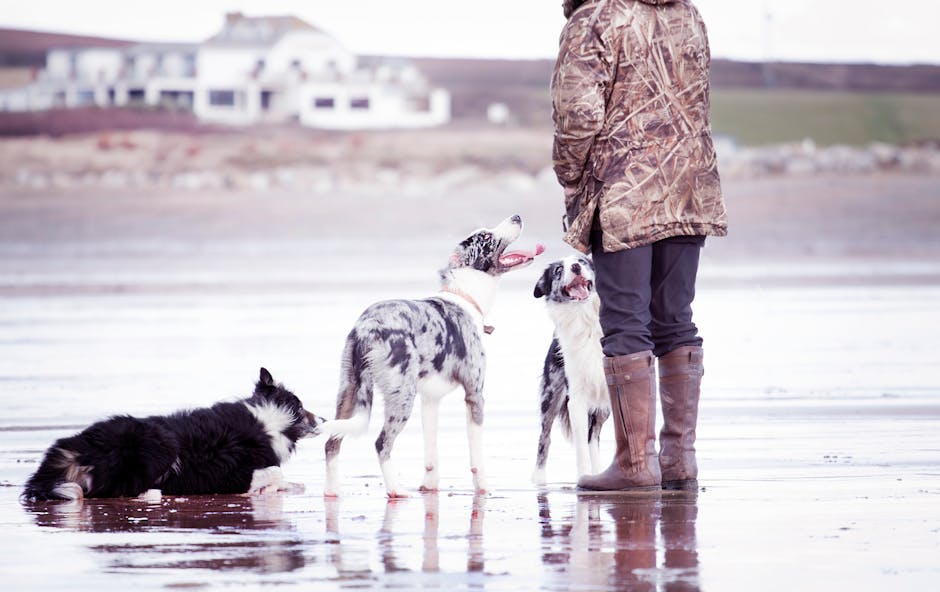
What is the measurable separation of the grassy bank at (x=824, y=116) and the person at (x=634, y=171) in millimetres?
43194

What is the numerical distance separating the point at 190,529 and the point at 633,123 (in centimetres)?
235

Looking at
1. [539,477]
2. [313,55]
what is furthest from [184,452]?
[313,55]

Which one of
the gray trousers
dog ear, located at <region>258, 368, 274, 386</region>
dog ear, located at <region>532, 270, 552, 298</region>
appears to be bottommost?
dog ear, located at <region>258, 368, 274, 386</region>

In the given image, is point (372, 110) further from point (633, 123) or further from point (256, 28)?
point (633, 123)

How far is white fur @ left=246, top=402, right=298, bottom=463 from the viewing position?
7152 mm

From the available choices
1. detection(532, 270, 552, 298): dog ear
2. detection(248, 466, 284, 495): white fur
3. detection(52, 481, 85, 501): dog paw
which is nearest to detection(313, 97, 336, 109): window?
detection(532, 270, 552, 298): dog ear

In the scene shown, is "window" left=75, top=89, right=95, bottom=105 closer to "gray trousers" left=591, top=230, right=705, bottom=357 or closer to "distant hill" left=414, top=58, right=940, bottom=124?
"distant hill" left=414, top=58, right=940, bottom=124

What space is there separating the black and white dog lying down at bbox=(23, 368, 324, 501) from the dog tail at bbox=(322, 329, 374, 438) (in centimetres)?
17

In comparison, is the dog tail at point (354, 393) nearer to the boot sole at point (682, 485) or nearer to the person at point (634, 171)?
the person at point (634, 171)

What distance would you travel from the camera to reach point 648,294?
6.29 m

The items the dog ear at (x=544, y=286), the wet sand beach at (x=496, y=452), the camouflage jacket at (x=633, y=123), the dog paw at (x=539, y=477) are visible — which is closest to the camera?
the wet sand beach at (x=496, y=452)

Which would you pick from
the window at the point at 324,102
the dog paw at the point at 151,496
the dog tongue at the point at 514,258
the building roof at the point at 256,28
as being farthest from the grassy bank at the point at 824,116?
the dog paw at the point at 151,496

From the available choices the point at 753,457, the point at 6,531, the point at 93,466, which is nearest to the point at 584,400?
the point at 753,457

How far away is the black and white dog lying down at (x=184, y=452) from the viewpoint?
6.47 m
